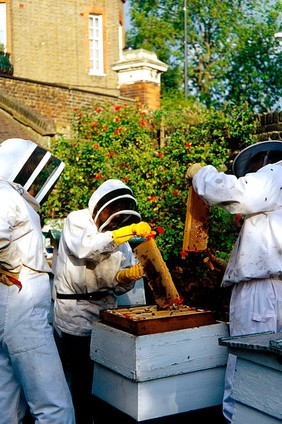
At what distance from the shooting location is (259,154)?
364cm

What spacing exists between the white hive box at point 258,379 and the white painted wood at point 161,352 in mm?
702

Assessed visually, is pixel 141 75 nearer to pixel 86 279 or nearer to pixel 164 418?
pixel 86 279

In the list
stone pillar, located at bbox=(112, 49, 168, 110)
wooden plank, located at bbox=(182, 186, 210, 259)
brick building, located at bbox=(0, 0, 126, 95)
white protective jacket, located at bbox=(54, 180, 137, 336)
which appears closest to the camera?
wooden plank, located at bbox=(182, 186, 210, 259)

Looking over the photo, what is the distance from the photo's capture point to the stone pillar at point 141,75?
1498cm

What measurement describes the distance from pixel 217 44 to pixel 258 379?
2772 cm

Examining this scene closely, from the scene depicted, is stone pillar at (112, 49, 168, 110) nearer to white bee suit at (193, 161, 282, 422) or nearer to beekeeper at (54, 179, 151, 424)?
beekeeper at (54, 179, 151, 424)

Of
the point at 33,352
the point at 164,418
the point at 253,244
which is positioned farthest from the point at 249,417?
the point at 33,352

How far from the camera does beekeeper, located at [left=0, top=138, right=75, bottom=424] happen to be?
333 cm

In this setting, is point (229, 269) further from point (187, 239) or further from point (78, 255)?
point (78, 255)

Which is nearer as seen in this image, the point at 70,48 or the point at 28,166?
the point at 28,166

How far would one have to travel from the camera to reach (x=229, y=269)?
360 cm

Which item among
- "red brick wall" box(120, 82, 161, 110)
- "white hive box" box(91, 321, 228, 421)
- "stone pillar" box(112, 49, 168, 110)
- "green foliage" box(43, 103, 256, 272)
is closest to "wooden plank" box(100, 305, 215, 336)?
"white hive box" box(91, 321, 228, 421)

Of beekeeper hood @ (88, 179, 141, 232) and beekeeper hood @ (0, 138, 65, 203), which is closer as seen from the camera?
beekeeper hood @ (0, 138, 65, 203)

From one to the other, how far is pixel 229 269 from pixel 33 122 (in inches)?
422
